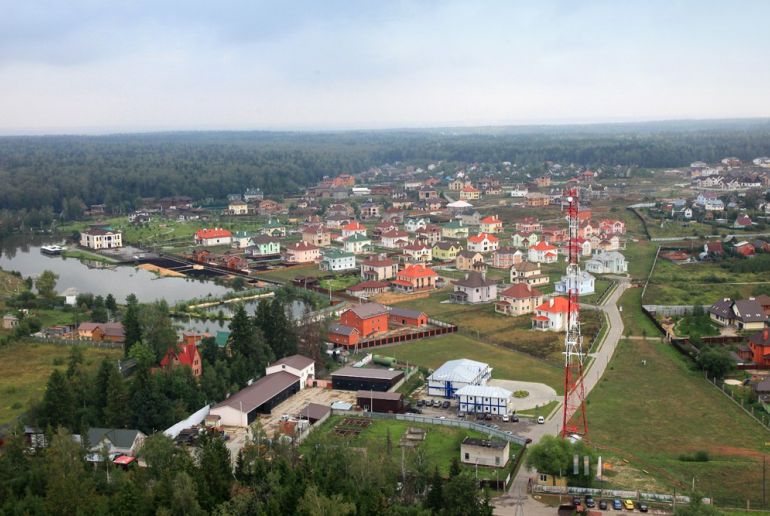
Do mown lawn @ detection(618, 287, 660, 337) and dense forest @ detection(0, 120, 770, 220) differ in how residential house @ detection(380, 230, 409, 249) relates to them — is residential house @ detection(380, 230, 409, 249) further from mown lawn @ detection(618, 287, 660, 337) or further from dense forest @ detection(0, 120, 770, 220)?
dense forest @ detection(0, 120, 770, 220)

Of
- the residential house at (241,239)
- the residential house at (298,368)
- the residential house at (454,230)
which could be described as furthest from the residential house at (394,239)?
the residential house at (298,368)

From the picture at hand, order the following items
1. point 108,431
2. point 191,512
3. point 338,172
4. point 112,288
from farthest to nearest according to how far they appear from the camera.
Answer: point 338,172 < point 112,288 < point 108,431 < point 191,512

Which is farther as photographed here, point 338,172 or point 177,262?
point 338,172

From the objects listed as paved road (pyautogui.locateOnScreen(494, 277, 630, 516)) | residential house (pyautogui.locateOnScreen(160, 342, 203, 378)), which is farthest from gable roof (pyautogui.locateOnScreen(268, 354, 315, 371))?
paved road (pyautogui.locateOnScreen(494, 277, 630, 516))

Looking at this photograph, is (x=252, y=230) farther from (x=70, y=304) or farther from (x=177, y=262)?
(x=70, y=304)

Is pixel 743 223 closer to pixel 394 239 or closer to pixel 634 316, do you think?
pixel 394 239

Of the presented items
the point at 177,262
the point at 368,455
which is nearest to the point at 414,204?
the point at 177,262

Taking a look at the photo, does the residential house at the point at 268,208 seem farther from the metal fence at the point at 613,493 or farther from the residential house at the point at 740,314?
the metal fence at the point at 613,493
